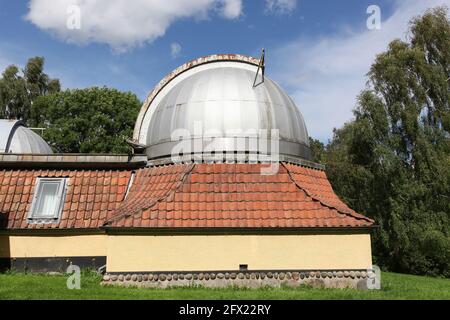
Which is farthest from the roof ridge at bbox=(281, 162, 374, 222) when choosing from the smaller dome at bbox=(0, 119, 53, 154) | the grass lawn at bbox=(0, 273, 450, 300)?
the smaller dome at bbox=(0, 119, 53, 154)

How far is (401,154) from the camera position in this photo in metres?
23.6

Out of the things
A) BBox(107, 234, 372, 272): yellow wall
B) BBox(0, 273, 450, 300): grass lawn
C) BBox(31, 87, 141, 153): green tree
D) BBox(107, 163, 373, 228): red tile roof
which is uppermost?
BBox(31, 87, 141, 153): green tree

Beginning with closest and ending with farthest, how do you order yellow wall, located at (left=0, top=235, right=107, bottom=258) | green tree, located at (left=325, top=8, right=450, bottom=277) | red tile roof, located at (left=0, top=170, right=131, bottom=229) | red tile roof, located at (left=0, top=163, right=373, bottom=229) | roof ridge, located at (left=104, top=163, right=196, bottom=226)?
roof ridge, located at (left=104, top=163, right=196, bottom=226) → red tile roof, located at (left=0, top=163, right=373, bottom=229) → yellow wall, located at (left=0, top=235, right=107, bottom=258) → red tile roof, located at (left=0, top=170, right=131, bottom=229) → green tree, located at (left=325, top=8, right=450, bottom=277)

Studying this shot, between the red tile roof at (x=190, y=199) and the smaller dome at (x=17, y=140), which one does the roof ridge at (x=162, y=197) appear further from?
the smaller dome at (x=17, y=140)

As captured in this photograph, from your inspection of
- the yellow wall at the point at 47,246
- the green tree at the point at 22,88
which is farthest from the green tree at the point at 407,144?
the green tree at the point at 22,88

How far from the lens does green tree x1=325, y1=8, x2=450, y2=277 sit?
2164 centimetres

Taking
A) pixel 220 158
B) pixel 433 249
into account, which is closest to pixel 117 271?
pixel 220 158

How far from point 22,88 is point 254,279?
3505 cm

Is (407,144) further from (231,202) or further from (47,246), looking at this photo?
(47,246)

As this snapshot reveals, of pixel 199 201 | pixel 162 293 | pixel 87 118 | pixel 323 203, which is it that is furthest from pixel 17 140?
pixel 87 118

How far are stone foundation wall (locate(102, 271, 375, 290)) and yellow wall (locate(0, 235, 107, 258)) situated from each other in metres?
2.63

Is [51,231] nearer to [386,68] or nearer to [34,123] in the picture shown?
[386,68]

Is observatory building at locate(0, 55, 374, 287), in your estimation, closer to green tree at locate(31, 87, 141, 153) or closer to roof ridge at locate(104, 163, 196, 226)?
roof ridge at locate(104, 163, 196, 226)

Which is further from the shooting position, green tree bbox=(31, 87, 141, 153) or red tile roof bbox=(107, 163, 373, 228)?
green tree bbox=(31, 87, 141, 153)
